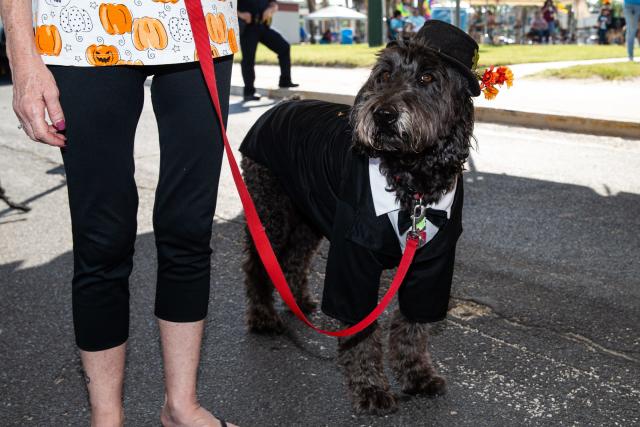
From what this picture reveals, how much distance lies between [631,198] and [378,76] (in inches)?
147

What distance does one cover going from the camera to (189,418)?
8.30 ft

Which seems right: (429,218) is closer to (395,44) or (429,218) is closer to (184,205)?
(395,44)

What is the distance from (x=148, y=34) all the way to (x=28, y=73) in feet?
1.16

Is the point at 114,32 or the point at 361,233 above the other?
the point at 114,32

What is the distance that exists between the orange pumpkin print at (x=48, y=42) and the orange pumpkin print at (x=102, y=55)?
0.08m

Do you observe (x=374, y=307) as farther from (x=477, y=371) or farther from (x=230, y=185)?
(x=230, y=185)

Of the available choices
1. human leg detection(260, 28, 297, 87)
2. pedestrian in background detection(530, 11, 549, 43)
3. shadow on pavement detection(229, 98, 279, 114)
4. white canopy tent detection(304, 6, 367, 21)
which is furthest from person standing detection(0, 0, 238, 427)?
white canopy tent detection(304, 6, 367, 21)

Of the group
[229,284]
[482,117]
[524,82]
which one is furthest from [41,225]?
[524,82]

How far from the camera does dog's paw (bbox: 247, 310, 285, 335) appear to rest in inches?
146

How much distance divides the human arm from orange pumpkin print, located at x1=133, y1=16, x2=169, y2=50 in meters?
0.27

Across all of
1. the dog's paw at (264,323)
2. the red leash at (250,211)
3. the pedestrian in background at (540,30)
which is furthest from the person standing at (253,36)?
the pedestrian in background at (540,30)

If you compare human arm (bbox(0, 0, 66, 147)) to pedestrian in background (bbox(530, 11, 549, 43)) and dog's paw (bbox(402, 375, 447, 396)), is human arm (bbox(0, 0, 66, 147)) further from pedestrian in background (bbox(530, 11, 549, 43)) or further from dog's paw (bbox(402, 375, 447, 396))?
pedestrian in background (bbox(530, 11, 549, 43))

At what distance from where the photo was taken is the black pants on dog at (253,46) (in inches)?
471

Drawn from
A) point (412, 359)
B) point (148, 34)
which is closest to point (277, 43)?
point (412, 359)
